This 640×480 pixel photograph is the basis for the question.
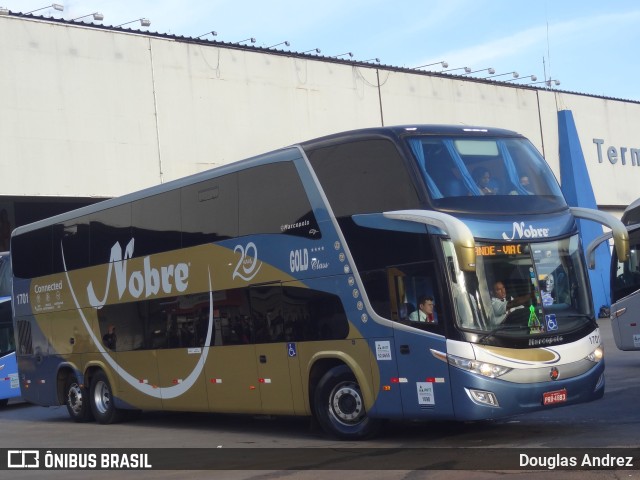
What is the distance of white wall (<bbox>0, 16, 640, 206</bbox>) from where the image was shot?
28656mm

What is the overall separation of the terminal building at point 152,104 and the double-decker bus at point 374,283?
13510 mm

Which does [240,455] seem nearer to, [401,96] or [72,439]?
[72,439]

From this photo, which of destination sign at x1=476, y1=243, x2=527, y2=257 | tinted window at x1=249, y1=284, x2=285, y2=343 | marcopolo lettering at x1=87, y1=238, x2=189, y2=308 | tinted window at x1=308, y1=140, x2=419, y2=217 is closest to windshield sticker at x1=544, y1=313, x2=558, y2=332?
destination sign at x1=476, y1=243, x2=527, y2=257

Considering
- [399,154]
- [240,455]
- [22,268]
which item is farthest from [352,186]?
[22,268]

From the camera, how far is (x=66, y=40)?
29.7m

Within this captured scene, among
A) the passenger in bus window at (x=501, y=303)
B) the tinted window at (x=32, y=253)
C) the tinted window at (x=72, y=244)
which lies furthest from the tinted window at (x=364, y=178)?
the tinted window at (x=32, y=253)

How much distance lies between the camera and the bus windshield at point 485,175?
39.1 ft

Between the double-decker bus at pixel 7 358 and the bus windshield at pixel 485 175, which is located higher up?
the bus windshield at pixel 485 175

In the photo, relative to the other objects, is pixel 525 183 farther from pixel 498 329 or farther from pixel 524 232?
pixel 498 329

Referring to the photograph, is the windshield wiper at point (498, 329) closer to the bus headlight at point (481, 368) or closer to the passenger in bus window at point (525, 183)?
the bus headlight at point (481, 368)

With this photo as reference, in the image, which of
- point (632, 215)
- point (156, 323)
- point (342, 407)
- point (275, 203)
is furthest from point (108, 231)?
point (632, 215)

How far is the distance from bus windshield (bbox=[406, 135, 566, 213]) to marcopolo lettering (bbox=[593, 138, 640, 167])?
122ft

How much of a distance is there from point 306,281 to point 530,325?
3136mm

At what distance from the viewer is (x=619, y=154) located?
49750 mm
